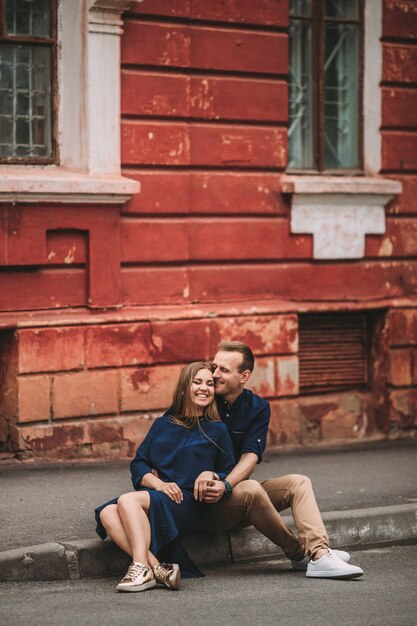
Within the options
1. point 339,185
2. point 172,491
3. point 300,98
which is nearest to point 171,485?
point 172,491

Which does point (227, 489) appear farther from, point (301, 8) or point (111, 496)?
point (301, 8)

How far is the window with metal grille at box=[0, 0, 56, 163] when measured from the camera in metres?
9.42

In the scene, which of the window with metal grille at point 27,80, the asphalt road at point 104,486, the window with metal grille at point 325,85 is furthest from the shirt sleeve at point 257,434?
the window with metal grille at point 325,85

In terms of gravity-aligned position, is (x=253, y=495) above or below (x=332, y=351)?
below

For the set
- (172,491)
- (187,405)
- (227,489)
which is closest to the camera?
(172,491)

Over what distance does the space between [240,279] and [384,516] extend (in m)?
3.22

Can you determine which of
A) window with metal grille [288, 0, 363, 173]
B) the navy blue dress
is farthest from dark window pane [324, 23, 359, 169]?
the navy blue dress

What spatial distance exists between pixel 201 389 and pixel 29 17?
4.16 meters

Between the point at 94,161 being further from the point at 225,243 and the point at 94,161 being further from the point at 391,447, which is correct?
the point at 391,447

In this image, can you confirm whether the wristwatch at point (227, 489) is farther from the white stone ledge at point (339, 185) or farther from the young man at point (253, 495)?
the white stone ledge at point (339, 185)

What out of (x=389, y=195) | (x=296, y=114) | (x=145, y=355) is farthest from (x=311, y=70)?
(x=145, y=355)

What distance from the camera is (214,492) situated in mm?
6375

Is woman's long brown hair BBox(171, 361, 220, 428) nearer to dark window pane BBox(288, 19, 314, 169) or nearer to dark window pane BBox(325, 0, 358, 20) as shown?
dark window pane BBox(288, 19, 314, 169)

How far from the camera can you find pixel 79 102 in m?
9.54
